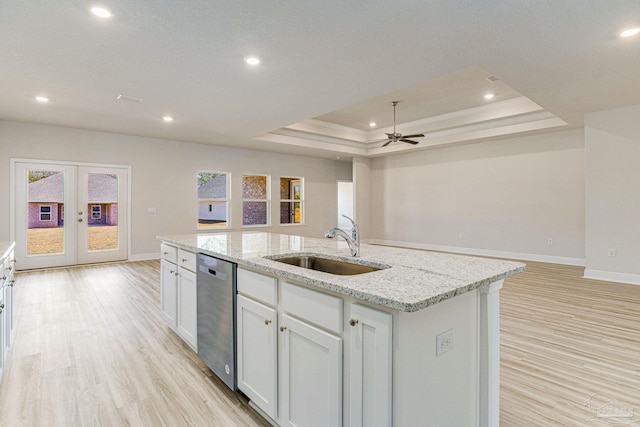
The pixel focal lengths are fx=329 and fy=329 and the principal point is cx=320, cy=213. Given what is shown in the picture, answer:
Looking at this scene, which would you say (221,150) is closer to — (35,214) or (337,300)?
(35,214)

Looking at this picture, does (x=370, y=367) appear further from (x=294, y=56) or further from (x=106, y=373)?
(x=294, y=56)

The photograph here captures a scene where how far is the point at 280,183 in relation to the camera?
29.7ft

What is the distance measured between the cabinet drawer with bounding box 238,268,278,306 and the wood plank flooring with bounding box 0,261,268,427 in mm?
689

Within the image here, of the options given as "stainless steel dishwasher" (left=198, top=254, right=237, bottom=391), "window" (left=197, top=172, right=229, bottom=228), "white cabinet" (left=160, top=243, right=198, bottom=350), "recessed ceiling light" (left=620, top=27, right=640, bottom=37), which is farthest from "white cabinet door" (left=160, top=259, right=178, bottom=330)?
"window" (left=197, top=172, right=229, bottom=228)

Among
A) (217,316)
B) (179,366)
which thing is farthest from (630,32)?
(179,366)

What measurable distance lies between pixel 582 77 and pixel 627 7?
57.2 inches

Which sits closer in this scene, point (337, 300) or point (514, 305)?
point (337, 300)

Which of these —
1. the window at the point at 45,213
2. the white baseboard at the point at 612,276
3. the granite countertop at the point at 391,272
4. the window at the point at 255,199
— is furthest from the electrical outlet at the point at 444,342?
the window at the point at 255,199

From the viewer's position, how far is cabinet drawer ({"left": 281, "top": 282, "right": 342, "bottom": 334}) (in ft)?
4.41

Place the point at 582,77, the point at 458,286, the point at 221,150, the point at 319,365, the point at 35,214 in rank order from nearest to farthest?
the point at 458,286 → the point at 319,365 → the point at 582,77 → the point at 35,214 → the point at 221,150

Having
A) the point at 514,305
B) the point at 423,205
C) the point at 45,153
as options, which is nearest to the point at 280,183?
the point at 423,205

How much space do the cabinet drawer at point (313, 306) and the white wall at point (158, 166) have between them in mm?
6394

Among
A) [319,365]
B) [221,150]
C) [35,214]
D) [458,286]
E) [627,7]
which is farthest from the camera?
[221,150]

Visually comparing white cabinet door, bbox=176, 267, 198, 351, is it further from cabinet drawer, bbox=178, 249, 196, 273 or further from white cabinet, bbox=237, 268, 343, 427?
white cabinet, bbox=237, 268, 343, 427
